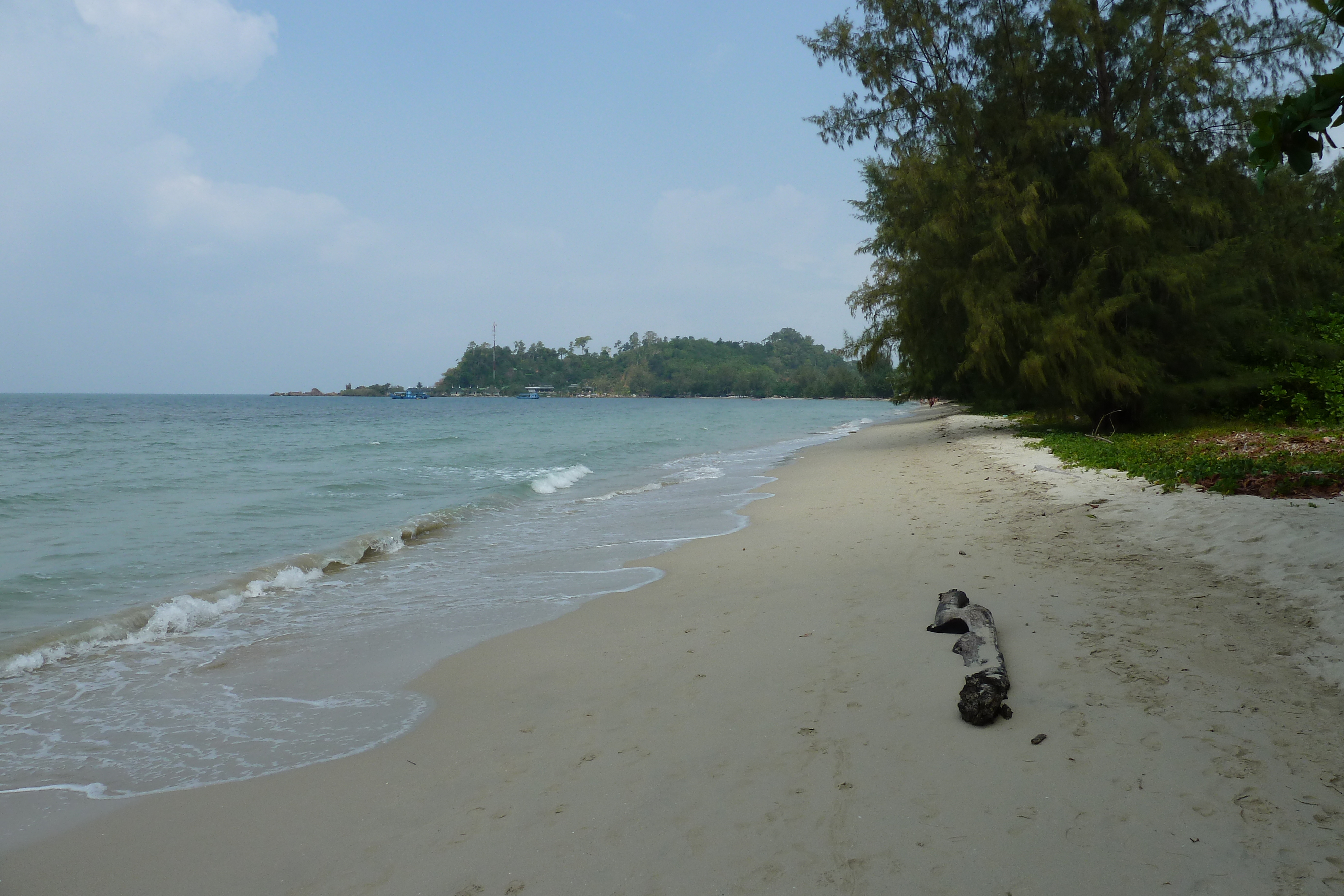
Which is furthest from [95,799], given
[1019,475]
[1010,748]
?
[1019,475]

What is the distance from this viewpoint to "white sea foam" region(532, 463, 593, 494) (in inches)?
643

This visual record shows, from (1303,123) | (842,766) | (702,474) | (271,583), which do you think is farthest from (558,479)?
(1303,123)

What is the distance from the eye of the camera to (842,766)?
3297 millimetres

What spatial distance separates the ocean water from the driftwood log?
2.97m

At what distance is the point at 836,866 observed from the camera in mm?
2643

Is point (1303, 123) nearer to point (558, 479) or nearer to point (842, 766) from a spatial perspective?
point (842, 766)

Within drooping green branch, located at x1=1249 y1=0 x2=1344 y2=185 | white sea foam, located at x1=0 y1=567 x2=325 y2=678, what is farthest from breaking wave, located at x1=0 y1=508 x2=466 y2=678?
drooping green branch, located at x1=1249 y1=0 x2=1344 y2=185

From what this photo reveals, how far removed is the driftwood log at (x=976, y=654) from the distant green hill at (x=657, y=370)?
502 feet

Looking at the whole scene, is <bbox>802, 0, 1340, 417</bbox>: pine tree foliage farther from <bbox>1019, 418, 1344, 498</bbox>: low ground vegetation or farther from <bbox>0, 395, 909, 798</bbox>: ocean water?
<bbox>0, 395, 909, 798</bbox>: ocean water

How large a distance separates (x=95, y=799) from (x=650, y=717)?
8.82 feet

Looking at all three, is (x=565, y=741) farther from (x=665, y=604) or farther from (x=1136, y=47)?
(x=1136, y=47)

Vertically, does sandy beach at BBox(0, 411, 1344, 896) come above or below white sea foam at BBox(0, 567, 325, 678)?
above

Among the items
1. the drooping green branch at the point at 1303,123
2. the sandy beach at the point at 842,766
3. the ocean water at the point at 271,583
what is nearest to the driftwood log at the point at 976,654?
the sandy beach at the point at 842,766

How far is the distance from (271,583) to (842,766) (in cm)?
705
